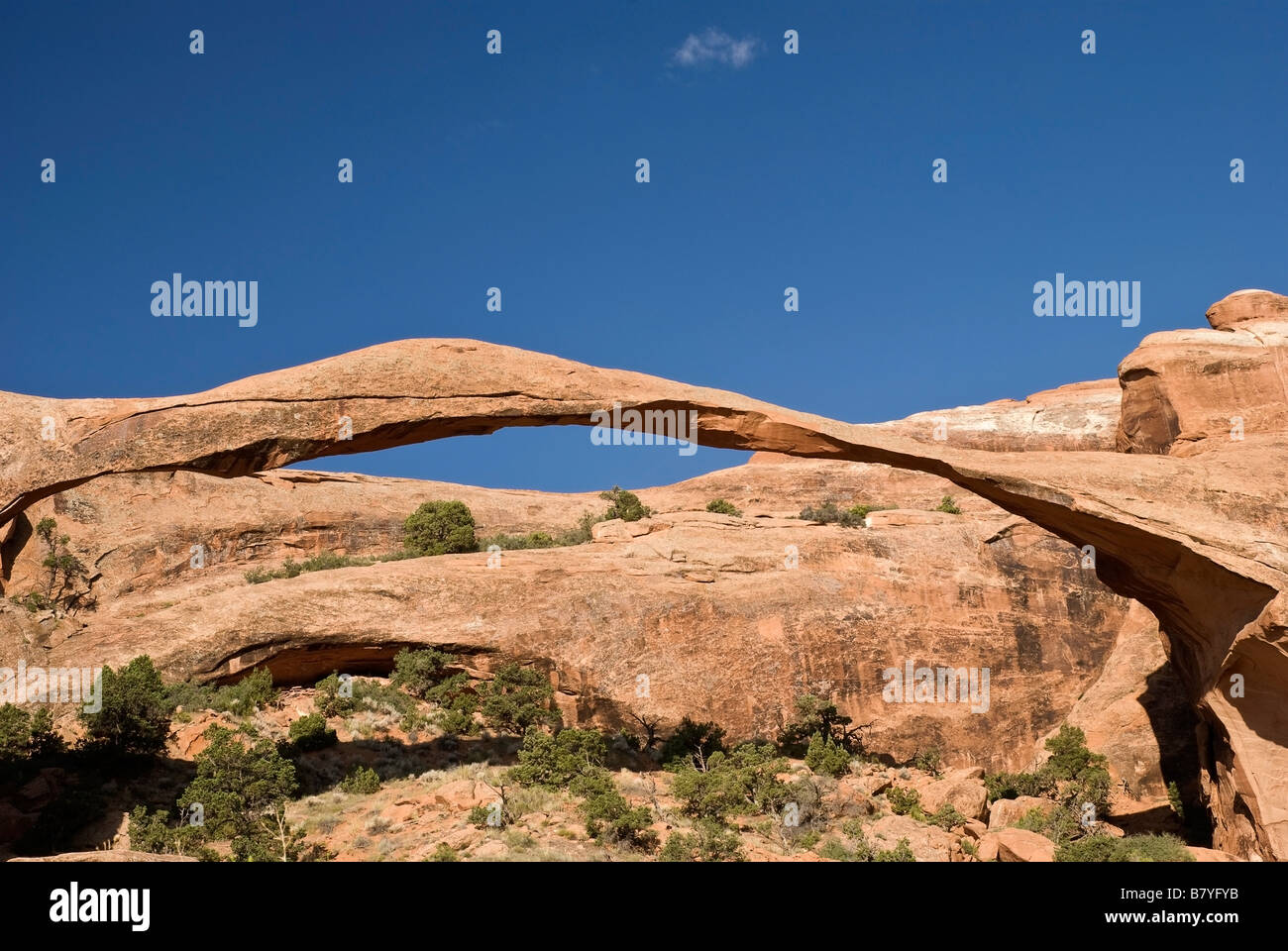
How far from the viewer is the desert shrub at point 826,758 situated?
22875mm

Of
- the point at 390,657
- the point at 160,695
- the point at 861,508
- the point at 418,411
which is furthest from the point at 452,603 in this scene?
the point at 861,508

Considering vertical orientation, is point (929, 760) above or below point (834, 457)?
below

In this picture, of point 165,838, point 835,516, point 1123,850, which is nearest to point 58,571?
point 165,838

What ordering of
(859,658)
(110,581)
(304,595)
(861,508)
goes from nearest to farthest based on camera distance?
(304,595) < (859,658) < (110,581) < (861,508)

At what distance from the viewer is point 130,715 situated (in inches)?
752

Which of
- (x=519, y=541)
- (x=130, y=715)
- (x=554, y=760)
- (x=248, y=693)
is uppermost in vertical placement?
(x=519, y=541)

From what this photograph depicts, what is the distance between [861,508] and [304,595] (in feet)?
74.3

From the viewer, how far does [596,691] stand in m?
25.9

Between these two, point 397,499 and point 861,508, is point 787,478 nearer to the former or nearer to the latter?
point 861,508

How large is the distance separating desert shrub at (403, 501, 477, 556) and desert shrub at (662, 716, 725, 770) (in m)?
13.0

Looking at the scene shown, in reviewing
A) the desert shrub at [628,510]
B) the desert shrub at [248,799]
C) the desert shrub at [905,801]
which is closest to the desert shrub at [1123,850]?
the desert shrub at [905,801]

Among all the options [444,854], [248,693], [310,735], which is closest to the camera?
[444,854]

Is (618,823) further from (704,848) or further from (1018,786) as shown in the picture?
(1018,786)

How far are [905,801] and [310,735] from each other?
1201cm
